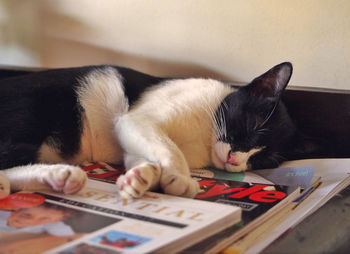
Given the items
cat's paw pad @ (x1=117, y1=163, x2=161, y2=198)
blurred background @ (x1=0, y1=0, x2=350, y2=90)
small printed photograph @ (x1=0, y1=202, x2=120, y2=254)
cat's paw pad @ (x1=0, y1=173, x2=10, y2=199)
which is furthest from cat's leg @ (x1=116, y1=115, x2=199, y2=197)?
blurred background @ (x1=0, y1=0, x2=350, y2=90)

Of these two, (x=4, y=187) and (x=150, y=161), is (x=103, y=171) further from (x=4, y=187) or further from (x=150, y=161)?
(x=4, y=187)

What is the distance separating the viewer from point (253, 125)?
3.79ft

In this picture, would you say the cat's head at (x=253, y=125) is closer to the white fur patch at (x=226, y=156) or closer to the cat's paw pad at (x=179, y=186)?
the white fur patch at (x=226, y=156)

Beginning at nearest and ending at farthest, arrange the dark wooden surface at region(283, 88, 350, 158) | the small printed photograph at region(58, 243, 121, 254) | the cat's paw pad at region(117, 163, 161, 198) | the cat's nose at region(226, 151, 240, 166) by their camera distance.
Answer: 1. the small printed photograph at region(58, 243, 121, 254)
2. the cat's paw pad at region(117, 163, 161, 198)
3. the cat's nose at region(226, 151, 240, 166)
4. the dark wooden surface at region(283, 88, 350, 158)

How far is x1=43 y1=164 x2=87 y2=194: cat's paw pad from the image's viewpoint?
843 millimetres

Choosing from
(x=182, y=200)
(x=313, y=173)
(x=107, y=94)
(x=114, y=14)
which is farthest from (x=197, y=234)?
(x=114, y=14)

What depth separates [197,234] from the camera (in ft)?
2.15

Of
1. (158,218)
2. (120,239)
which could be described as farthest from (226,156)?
(120,239)

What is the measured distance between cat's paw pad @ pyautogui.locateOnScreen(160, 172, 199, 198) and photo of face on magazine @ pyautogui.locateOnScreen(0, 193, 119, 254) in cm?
19

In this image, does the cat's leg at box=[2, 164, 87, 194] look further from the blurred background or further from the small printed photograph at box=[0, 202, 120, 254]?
the blurred background

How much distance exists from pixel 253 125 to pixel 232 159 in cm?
12

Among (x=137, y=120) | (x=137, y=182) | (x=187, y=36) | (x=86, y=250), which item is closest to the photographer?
(x=86, y=250)

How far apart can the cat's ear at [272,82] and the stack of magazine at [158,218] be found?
0.94 feet

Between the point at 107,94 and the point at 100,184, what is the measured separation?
397 mm
